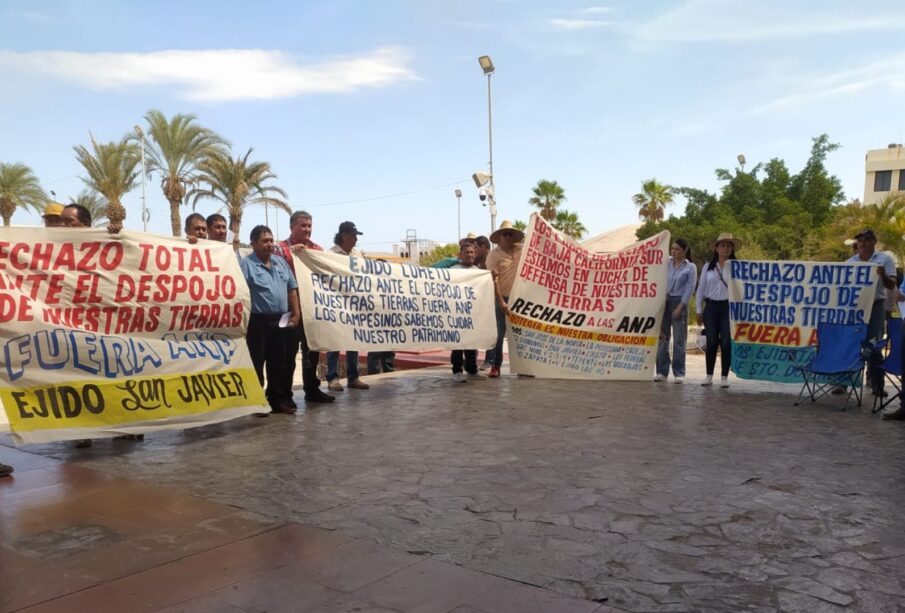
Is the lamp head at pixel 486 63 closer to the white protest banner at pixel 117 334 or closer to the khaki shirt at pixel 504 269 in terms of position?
the khaki shirt at pixel 504 269

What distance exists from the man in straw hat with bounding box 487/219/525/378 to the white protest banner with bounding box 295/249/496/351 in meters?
0.25

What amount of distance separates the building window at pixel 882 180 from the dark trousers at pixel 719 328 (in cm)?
5664

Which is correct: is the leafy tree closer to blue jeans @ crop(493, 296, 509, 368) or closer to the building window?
the building window

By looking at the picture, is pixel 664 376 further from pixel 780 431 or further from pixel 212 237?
pixel 212 237

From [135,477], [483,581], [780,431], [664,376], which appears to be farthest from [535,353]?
[483,581]

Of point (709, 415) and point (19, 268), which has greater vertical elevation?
point (19, 268)

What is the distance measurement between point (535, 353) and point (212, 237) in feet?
14.6

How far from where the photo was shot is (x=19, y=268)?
16.0 feet

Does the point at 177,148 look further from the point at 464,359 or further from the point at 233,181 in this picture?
the point at 464,359

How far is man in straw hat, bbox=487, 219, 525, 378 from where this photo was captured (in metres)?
9.43

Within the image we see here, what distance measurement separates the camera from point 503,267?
945 cm

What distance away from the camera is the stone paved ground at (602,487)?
3.04 meters

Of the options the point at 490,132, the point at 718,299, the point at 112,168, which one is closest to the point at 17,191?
the point at 112,168

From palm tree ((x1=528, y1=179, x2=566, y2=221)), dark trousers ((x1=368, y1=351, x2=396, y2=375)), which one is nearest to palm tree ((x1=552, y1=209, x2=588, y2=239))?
palm tree ((x1=528, y1=179, x2=566, y2=221))
